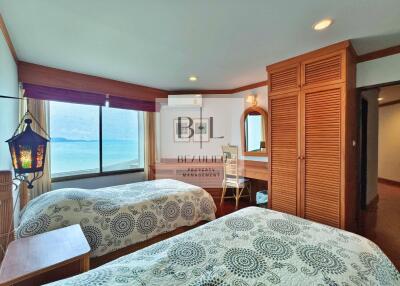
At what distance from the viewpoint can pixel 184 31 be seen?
6.10 feet

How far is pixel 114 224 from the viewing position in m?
1.85

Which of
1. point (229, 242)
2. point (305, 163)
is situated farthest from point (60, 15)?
point (305, 163)

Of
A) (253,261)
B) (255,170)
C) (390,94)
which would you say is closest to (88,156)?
(255,170)

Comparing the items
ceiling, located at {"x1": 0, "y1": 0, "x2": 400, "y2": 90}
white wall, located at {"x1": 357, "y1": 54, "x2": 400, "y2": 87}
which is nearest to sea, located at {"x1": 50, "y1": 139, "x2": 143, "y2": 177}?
ceiling, located at {"x1": 0, "y1": 0, "x2": 400, "y2": 90}

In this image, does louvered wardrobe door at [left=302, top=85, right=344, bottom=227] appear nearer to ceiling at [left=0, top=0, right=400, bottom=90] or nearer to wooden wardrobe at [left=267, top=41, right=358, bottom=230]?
wooden wardrobe at [left=267, top=41, right=358, bottom=230]

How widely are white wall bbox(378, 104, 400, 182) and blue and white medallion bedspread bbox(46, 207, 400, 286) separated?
599 cm

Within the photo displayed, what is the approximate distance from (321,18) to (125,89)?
9.82ft

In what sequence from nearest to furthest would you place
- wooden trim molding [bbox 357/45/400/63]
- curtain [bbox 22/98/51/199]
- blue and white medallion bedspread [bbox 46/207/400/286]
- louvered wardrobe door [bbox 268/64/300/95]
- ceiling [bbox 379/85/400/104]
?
blue and white medallion bedspread [bbox 46/207/400/286], wooden trim molding [bbox 357/45/400/63], louvered wardrobe door [bbox 268/64/300/95], curtain [bbox 22/98/51/199], ceiling [bbox 379/85/400/104]

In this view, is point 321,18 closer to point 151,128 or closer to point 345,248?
point 345,248

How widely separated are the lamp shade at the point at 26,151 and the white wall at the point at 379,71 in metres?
3.37

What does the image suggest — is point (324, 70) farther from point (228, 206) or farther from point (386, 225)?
point (228, 206)

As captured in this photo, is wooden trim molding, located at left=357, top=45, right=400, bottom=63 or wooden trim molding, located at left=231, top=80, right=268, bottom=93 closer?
wooden trim molding, located at left=357, top=45, right=400, bottom=63

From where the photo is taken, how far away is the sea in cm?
312

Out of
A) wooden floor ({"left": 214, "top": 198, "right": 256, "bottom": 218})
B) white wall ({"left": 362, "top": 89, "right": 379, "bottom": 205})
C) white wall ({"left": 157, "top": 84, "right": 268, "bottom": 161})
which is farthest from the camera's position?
white wall ({"left": 157, "top": 84, "right": 268, "bottom": 161})
